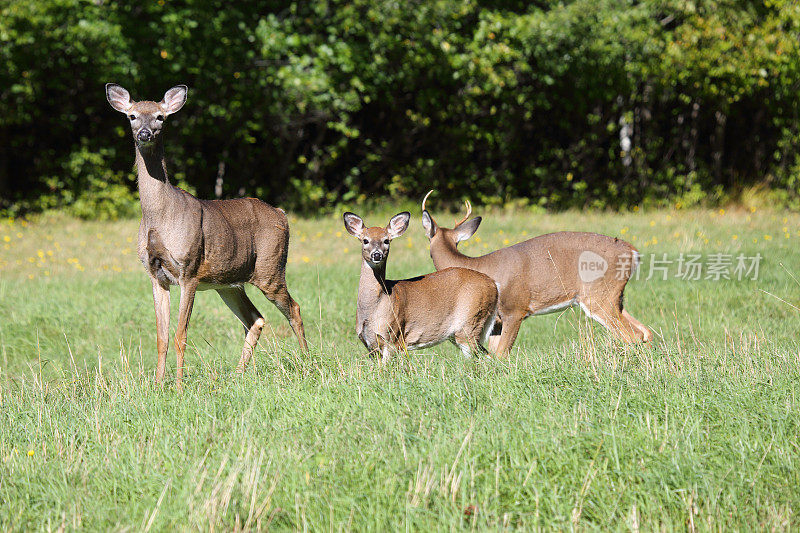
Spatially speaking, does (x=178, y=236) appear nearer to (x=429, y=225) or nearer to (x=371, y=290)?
(x=371, y=290)

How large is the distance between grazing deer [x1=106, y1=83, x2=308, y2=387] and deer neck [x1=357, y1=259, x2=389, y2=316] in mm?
536

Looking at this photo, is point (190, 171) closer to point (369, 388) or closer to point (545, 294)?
point (545, 294)

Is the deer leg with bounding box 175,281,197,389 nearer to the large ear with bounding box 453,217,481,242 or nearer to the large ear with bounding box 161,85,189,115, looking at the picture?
the large ear with bounding box 161,85,189,115

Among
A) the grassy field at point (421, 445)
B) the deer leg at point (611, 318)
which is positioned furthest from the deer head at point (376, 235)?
the deer leg at point (611, 318)

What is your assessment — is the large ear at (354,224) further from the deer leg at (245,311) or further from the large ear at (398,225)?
the deer leg at (245,311)

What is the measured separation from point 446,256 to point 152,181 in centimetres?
259

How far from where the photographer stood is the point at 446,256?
803 cm

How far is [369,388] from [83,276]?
7.43 meters

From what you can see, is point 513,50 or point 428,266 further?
point 513,50

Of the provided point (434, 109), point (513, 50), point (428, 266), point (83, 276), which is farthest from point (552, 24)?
point (83, 276)

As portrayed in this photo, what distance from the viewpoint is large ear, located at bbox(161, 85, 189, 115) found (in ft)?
22.4

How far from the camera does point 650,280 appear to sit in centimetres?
1017

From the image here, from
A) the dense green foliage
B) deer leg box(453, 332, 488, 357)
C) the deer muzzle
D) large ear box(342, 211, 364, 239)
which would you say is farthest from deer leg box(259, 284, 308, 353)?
the dense green foliage

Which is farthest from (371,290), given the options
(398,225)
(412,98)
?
(412,98)
